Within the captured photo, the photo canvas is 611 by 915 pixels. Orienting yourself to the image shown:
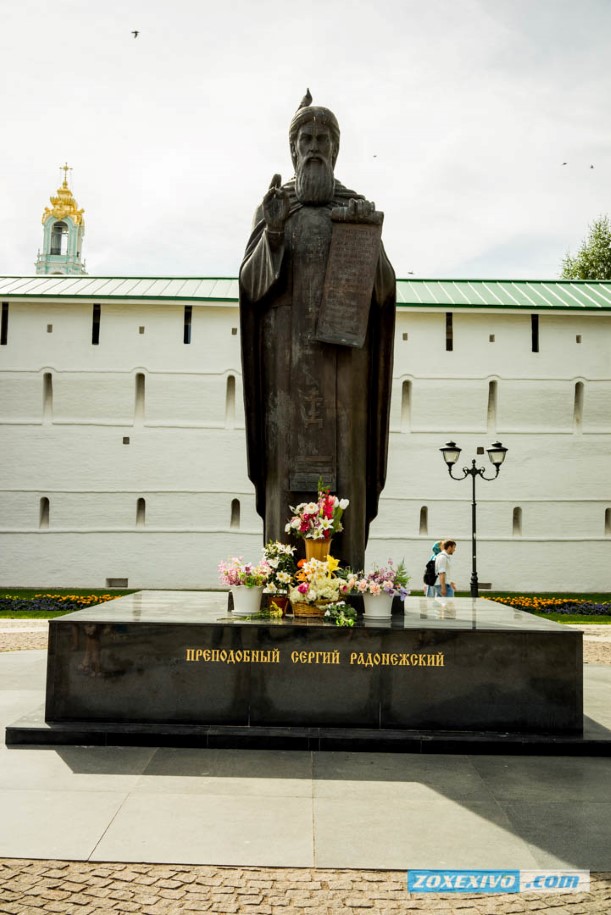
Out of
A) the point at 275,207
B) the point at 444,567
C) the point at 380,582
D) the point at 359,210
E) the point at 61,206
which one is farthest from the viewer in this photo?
the point at 61,206

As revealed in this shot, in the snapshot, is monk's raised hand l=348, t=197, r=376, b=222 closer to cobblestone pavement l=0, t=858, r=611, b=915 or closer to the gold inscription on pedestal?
the gold inscription on pedestal

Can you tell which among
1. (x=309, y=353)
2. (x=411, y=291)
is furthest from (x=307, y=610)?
(x=411, y=291)

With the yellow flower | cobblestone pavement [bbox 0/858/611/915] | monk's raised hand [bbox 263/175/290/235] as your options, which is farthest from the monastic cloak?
cobblestone pavement [bbox 0/858/611/915]

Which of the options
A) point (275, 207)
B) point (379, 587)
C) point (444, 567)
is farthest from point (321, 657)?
point (444, 567)

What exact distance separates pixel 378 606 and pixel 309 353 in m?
1.89

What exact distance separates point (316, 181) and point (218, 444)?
74.6 ft

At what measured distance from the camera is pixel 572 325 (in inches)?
1158

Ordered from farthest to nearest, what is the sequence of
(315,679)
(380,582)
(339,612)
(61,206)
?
(61,206), (380,582), (339,612), (315,679)

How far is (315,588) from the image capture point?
5621mm

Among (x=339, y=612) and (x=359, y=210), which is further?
(x=359, y=210)

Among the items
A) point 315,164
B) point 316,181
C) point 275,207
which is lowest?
point 275,207

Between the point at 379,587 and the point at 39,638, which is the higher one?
the point at 379,587

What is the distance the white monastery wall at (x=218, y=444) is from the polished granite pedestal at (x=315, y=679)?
23025mm

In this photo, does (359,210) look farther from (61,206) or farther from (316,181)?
(61,206)
